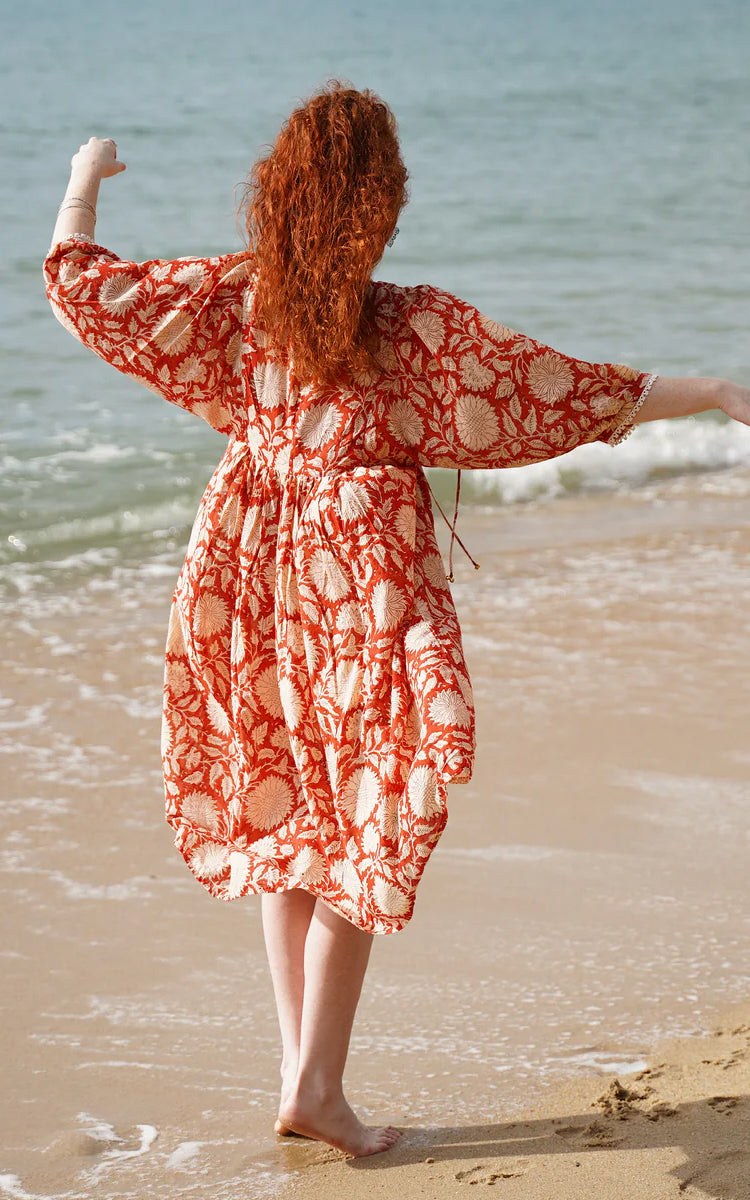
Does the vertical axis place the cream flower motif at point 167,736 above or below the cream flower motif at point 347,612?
below

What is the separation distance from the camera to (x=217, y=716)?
2.41m

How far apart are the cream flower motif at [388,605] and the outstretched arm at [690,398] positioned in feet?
1.50

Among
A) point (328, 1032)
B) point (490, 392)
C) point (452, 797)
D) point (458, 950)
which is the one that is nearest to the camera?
point (490, 392)

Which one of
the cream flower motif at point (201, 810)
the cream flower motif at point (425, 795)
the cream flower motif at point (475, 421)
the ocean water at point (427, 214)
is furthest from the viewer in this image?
the ocean water at point (427, 214)

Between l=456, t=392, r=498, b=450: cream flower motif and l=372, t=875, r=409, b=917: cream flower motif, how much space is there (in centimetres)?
69

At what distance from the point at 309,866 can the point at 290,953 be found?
0.68ft

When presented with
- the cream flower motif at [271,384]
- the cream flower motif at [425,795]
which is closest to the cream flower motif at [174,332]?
the cream flower motif at [271,384]

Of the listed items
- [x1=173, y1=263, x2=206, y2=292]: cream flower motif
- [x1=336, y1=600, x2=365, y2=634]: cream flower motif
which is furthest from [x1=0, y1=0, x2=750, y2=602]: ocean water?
[x1=336, y1=600, x2=365, y2=634]: cream flower motif

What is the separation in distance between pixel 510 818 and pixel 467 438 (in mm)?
1570

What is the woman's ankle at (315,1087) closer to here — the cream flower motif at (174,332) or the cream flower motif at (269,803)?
the cream flower motif at (269,803)

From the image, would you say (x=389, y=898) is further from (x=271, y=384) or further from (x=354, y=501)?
(x=271, y=384)

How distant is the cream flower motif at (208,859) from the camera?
242cm

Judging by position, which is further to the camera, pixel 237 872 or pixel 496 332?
pixel 237 872

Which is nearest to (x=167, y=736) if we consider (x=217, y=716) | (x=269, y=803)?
(x=217, y=716)
